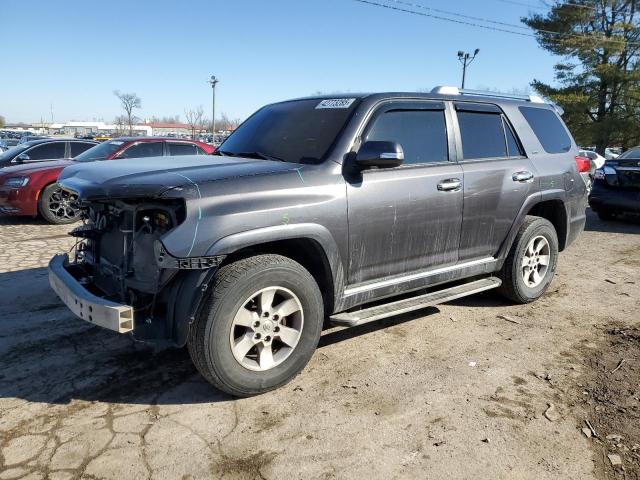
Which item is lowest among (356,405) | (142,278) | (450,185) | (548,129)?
(356,405)

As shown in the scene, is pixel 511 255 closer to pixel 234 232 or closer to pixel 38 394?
pixel 234 232

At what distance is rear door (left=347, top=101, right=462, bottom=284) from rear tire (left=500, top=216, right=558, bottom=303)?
0.86 meters

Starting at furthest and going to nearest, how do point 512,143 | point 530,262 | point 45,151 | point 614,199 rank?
point 45,151
point 614,199
point 530,262
point 512,143

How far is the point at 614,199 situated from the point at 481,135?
20.5 feet

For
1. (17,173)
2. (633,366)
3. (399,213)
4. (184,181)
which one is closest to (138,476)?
(184,181)

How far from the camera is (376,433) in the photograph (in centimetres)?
278

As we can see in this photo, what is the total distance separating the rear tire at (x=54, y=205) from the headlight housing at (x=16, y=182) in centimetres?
32

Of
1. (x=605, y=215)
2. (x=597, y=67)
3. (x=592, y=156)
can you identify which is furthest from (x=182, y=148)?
(x=597, y=67)

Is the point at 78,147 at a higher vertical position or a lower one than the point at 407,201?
higher

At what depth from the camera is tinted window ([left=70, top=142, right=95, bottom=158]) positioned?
11.2 metres

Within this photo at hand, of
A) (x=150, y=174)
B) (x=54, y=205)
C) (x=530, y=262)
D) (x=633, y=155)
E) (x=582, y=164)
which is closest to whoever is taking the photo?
(x=150, y=174)

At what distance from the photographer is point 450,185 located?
3.97 meters

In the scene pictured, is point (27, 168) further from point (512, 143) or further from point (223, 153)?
point (512, 143)

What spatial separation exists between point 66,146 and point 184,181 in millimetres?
9691
